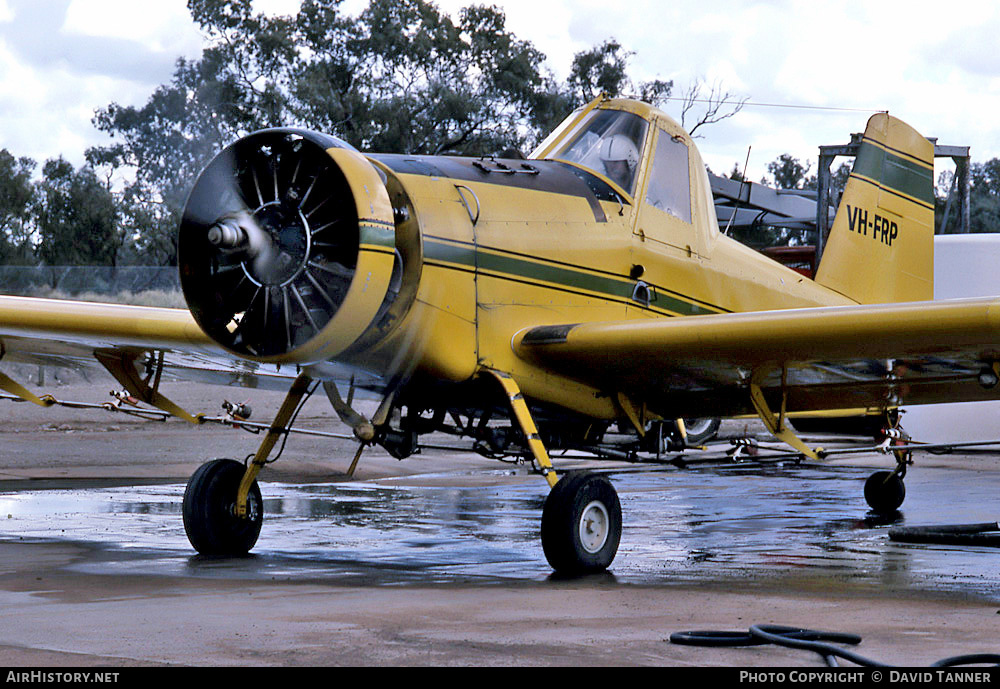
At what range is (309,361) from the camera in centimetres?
646

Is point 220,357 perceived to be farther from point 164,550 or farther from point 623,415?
point 623,415

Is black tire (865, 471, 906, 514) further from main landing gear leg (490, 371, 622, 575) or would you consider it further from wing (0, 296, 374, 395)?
wing (0, 296, 374, 395)

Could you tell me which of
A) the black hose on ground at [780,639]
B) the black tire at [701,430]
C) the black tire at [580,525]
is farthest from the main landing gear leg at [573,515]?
the black tire at [701,430]

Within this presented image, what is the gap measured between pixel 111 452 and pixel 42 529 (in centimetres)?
898

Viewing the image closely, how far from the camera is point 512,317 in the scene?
24.2 feet

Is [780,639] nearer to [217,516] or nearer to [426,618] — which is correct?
[426,618]

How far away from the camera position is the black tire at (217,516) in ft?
24.8

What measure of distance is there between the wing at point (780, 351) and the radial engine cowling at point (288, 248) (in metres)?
1.47

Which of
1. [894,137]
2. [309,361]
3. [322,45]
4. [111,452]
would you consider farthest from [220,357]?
[322,45]

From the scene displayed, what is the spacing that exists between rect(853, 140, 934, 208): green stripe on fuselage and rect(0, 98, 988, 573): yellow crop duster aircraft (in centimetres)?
241

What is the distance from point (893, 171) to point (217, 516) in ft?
25.3

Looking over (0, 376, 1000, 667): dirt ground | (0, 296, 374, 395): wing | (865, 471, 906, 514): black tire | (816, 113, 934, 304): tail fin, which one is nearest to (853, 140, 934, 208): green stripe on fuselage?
(816, 113, 934, 304): tail fin
